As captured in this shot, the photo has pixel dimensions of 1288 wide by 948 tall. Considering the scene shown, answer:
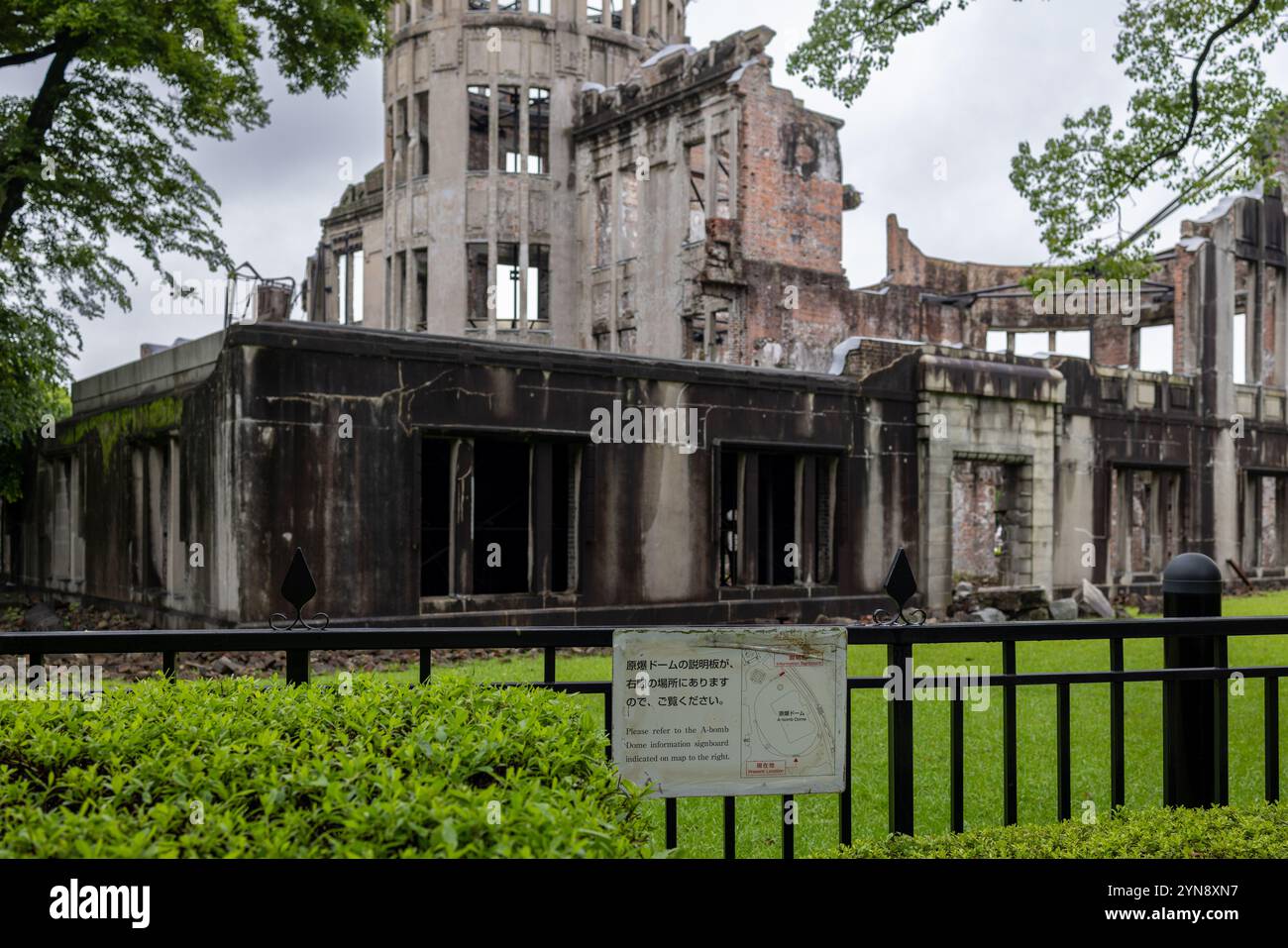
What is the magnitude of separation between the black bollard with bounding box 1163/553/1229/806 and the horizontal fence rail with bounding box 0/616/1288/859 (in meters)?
0.04

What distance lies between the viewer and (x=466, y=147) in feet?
112

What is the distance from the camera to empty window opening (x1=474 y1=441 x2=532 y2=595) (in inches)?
689

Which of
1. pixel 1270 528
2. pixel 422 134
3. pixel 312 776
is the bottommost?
pixel 1270 528

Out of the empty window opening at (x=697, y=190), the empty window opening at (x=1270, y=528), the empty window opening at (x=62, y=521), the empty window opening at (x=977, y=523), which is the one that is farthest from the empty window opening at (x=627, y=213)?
the empty window opening at (x=1270, y=528)

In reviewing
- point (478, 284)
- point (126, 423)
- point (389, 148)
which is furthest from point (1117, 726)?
point (389, 148)

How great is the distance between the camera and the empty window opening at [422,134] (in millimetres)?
34875

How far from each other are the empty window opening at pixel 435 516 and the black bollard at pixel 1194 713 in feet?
38.9

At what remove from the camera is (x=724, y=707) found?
13.6ft

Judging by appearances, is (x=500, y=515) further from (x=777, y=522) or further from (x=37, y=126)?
(x=37, y=126)

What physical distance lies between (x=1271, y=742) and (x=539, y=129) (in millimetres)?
32383
